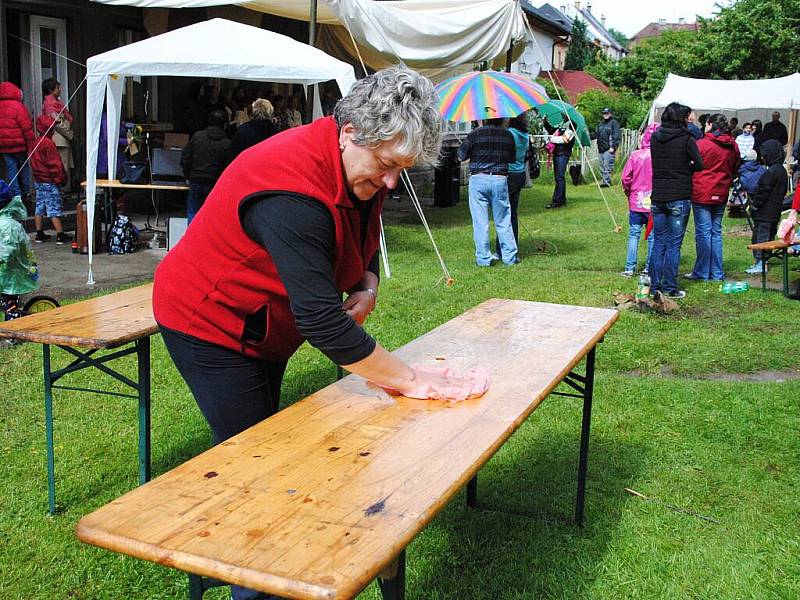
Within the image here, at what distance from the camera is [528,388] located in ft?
8.33

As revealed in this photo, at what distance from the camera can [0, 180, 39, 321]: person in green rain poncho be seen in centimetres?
596

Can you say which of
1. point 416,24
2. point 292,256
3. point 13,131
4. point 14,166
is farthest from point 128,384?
point 416,24

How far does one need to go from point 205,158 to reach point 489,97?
329cm

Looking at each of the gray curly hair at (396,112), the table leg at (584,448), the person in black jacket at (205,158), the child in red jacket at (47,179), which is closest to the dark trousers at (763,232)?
the person in black jacket at (205,158)

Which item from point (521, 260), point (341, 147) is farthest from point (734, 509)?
point (521, 260)

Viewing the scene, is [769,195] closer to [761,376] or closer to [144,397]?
[761,376]

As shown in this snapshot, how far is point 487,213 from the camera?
1024 cm

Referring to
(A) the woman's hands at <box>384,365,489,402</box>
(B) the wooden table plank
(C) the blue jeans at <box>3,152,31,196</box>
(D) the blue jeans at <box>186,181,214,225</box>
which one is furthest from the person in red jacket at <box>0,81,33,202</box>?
(A) the woman's hands at <box>384,365,489,402</box>

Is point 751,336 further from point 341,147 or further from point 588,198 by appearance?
point 588,198

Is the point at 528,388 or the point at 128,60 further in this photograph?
the point at 128,60

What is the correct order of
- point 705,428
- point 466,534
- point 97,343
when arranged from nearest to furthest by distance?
point 97,343
point 466,534
point 705,428

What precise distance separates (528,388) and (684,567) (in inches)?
56.7

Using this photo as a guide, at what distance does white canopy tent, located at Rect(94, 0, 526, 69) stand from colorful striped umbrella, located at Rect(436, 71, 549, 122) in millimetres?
1002

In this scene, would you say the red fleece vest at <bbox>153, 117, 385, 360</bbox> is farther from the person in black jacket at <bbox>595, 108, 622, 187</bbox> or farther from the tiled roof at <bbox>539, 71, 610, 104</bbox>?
the tiled roof at <bbox>539, 71, 610, 104</bbox>
